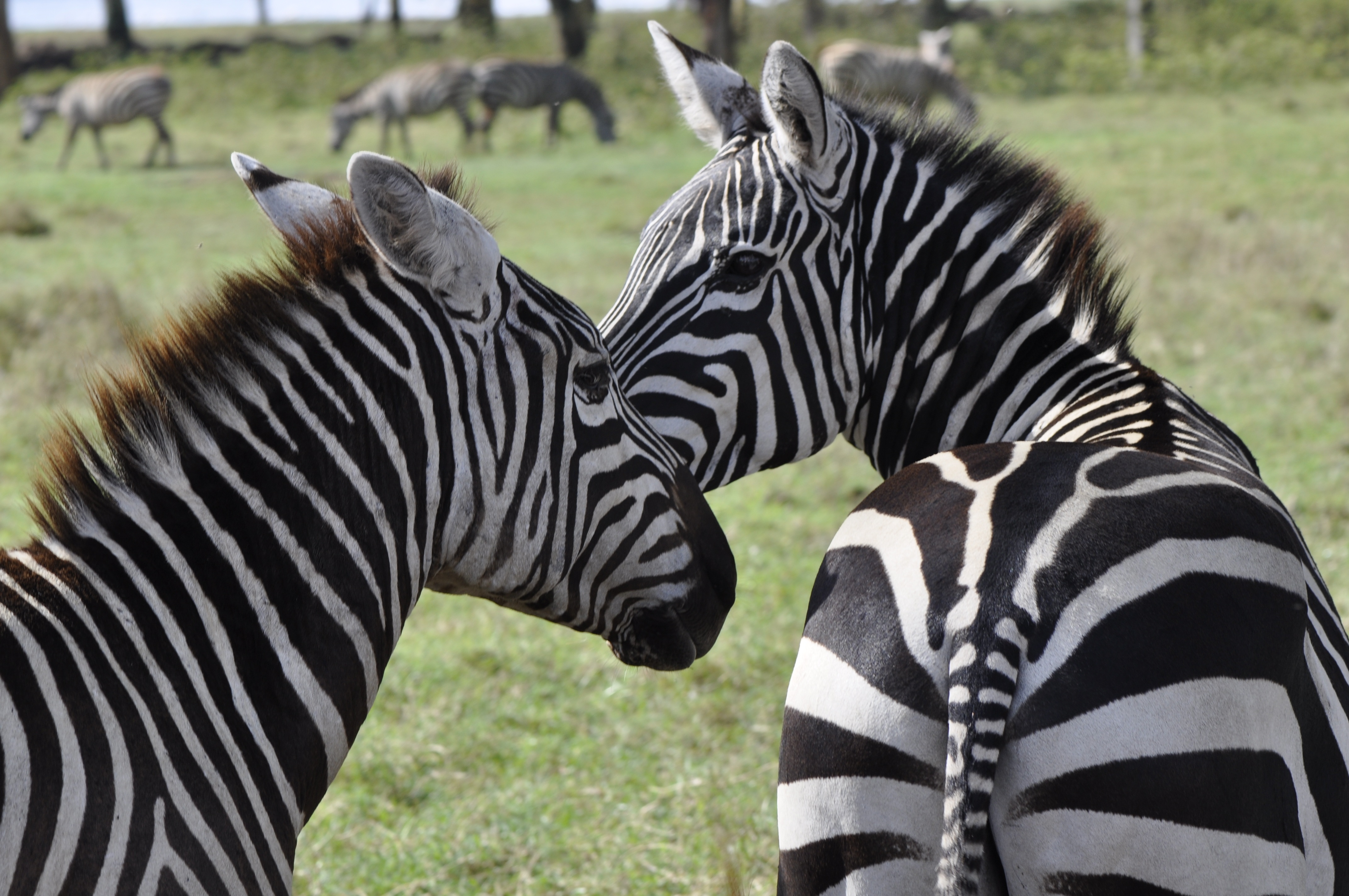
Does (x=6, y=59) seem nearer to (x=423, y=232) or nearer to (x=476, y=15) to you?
(x=476, y=15)

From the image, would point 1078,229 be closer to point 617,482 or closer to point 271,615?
point 617,482

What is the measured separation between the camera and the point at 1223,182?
44.6 feet

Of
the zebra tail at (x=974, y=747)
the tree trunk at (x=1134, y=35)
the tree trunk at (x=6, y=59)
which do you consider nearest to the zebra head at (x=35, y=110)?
the tree trunk at (x=6, y=59)

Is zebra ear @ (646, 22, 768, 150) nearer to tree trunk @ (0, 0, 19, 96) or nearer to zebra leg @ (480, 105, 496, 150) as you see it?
zebra leg @ (480, 105, 496, 150)

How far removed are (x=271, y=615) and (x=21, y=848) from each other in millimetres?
434

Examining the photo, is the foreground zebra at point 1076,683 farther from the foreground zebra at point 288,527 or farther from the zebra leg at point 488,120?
the zebra leg at point 488,120

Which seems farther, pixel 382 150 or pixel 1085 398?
pixel 382 150

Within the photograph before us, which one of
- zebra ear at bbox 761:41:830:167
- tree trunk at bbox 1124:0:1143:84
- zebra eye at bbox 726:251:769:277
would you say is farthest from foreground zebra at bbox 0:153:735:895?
tree trunk at bbox 1124:0:1143:84

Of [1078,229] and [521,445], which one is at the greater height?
[1078,229]

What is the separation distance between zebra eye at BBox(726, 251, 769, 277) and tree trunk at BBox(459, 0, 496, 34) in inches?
1285

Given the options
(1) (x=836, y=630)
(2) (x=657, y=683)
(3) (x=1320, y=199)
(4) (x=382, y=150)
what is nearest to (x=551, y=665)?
(2) (x=657, y=683)

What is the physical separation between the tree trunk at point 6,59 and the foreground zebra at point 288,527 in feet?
98.5

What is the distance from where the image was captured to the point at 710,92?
9.87 feet

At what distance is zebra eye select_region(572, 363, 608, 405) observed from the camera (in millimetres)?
2031
